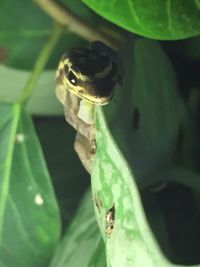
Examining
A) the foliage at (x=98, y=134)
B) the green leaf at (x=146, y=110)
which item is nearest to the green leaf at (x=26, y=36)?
the foliage at (x=98, y=134)

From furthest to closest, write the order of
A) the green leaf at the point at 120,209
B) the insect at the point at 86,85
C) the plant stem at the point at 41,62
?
the plant stem at the point at 41,62, the insect at the point at 86,85, the green leaf at the point at 120,209

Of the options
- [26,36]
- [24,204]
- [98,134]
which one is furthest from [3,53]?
[98,134]

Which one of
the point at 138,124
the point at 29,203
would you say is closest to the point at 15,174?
the point at 29,203

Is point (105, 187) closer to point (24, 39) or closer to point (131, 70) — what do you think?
point (131, 70)

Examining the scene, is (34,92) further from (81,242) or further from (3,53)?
(81,242)

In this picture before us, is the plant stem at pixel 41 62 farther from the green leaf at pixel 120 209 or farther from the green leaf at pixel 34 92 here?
the green leaf at pixel 120 209

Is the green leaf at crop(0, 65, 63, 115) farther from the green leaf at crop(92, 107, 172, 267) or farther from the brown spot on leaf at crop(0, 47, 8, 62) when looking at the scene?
the green leaf at crop(92, 107, 172, 267)

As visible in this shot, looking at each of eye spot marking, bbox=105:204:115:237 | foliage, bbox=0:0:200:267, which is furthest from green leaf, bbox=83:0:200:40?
eye spot marking, bbox=105:204:115:237
